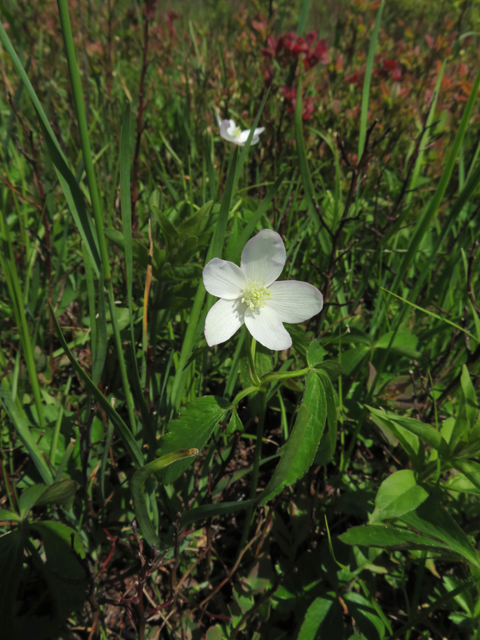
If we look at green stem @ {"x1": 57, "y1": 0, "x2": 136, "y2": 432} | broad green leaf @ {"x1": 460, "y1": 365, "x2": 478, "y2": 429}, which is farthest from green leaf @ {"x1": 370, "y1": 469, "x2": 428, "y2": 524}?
green stem @ {"x1": 57, "y1": 0, "x2": 136, "y2": 432}

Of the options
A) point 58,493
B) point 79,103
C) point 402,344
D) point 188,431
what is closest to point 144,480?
point 188,431

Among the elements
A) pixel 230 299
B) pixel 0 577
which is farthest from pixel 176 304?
pixel 0 577

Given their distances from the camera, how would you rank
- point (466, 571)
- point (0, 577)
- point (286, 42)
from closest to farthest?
point (0, 577)
point (466, 571)
point (286, 42)

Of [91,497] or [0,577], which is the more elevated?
[0,577]

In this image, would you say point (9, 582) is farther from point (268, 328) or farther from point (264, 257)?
point (264, 257)

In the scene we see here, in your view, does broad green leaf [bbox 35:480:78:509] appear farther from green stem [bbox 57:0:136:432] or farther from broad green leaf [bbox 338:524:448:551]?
broad green leaf [bbox 338:524:448:551]

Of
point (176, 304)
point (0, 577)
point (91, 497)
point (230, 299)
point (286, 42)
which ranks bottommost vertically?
point (91, 497)

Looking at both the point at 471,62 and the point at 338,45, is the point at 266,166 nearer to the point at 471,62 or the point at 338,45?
the point at 338,45
